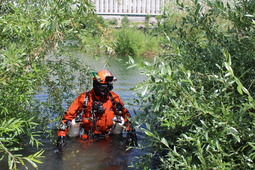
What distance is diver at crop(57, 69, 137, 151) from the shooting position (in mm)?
6289

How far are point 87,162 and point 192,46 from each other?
3.05 m

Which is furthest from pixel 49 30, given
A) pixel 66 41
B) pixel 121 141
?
pixel 121 141

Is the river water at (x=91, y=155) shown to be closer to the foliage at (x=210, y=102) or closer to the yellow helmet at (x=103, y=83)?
the yellow helmet at (x=103, y=83)

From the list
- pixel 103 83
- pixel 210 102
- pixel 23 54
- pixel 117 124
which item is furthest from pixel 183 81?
pixel 117 124

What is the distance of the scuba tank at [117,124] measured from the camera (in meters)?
6.69

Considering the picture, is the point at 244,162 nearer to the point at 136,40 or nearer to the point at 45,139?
the point at 45,139

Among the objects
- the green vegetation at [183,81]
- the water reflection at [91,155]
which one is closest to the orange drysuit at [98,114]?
the water reflection at [91,155]

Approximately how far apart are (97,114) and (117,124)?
1.95ft

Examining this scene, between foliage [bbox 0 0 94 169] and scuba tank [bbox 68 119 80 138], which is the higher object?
foliage [bbox 0 0 94 169]

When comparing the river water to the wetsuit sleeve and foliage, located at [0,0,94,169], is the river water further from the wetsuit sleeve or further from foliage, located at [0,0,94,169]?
foliage, located at [0,0,94,169]

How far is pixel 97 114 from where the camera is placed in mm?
6527

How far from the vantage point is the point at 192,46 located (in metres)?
4.72

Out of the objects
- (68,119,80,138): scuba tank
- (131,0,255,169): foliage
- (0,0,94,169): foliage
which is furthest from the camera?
(68,119,80,138): scuba tank

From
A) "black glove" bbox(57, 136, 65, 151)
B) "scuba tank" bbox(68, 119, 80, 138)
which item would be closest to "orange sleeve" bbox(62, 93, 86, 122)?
"scuba tank" bbox(68, 119, 80, 138)
